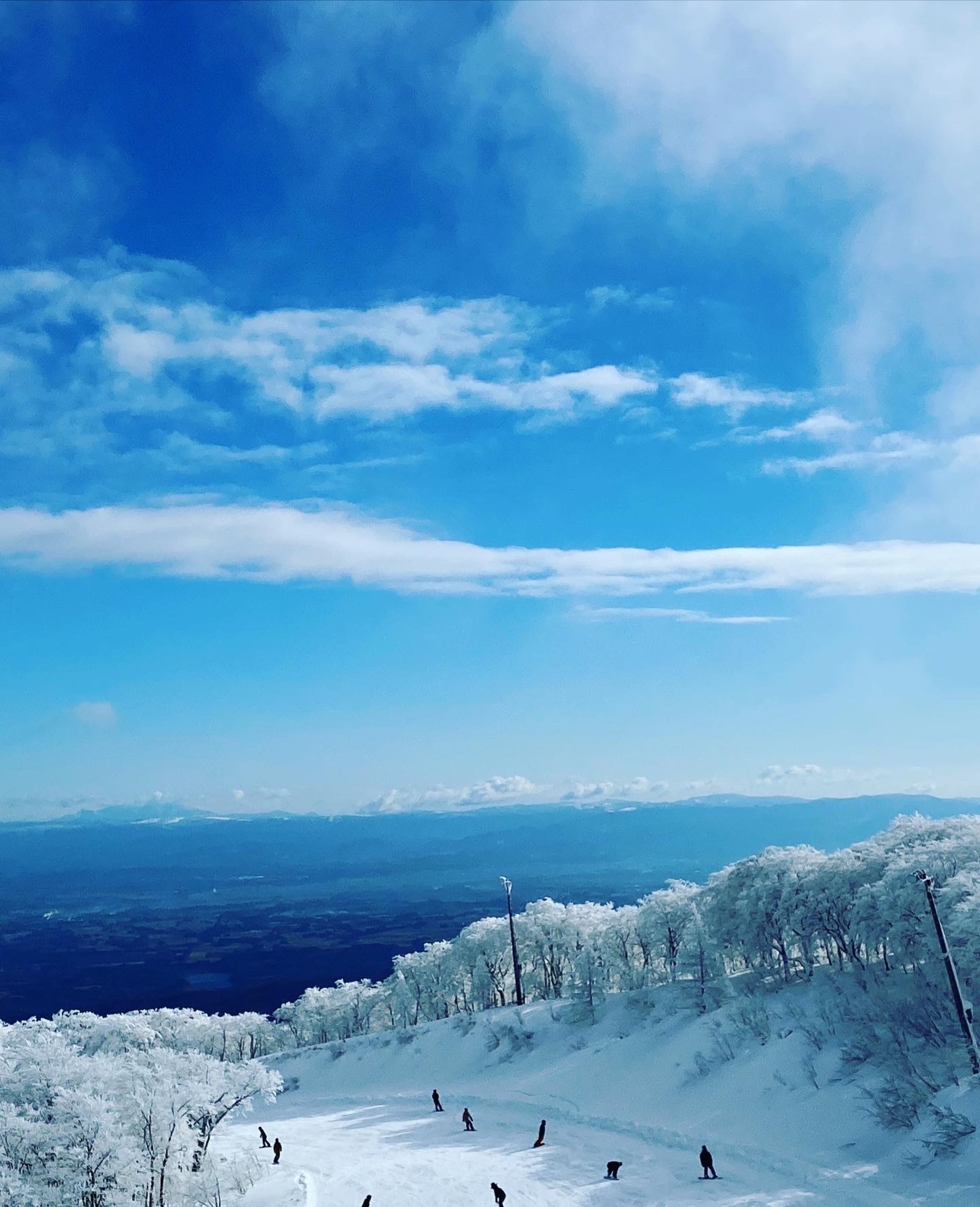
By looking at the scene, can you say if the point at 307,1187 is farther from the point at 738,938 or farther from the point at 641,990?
the point at 738,938

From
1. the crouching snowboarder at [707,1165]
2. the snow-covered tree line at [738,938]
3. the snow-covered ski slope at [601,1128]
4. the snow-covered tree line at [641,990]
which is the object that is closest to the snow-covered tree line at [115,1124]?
the snow-covered tree line at [641,990]

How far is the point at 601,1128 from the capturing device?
37.4m

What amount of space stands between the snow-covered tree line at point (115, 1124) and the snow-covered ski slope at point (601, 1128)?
3055mm

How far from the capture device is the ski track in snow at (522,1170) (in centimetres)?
2708

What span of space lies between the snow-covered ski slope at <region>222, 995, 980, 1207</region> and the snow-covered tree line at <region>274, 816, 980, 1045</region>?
5.90m

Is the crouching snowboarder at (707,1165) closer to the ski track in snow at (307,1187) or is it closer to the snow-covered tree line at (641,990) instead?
the snow-covered tree line at (641,990)

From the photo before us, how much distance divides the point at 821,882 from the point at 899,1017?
10998mm

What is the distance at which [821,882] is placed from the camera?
46.3m

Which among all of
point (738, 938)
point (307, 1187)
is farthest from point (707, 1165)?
point (738, 938)

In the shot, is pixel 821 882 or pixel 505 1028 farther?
pixel 505 1028

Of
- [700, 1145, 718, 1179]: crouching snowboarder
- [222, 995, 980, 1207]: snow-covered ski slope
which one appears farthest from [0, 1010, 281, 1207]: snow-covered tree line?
[700, 1145, 718, 1179]: crouching snowboarder

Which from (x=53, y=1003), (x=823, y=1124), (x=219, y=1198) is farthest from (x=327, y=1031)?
(x=53, y=1003)

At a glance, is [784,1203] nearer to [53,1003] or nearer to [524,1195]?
[524,1195]

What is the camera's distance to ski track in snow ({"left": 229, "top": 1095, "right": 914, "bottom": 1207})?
88.8ft
